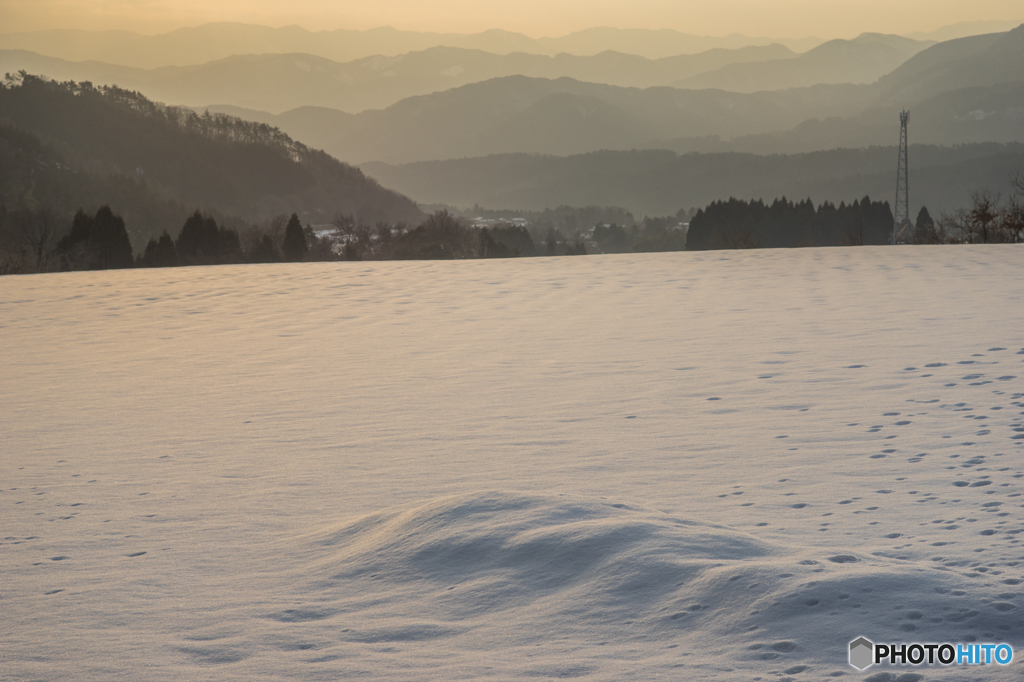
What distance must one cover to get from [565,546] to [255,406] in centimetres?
478

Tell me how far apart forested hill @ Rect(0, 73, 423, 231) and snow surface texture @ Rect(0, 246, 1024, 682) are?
118085 millimetres

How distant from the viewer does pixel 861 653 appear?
2.78 meters

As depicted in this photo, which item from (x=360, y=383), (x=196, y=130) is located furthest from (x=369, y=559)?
(x=196, y=130)

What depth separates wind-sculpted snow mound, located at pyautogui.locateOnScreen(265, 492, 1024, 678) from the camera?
290 centimetres

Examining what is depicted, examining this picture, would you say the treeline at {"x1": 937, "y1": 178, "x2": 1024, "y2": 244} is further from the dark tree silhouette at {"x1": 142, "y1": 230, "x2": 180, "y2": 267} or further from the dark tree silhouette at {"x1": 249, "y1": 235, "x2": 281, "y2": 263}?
the dark tree silhouette at {"x1": 142, "y1": 230, "x2": 180, "y2": 267}

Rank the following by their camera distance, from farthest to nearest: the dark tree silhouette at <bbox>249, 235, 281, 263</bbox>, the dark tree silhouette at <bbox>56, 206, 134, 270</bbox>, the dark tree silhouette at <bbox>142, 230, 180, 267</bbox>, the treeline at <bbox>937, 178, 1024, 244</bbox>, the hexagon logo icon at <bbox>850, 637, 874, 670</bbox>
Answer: the dark tree silhouette at <bbox>249, 235, 281, 263</bbox>, the dark tree silhouette at <bbox>142, 230, 180, 267</bbox>, the dark tree silhouette at <bbox>56, 206, 134, 270</bbox>, the treeline at <bbox>937, 178, 1024, 244</bbox>, the hexagon logo icon at <bbox>850, 637, 874, 670</bbox>

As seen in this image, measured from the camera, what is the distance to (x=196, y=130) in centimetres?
14488

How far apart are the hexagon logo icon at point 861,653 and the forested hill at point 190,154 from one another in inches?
4893

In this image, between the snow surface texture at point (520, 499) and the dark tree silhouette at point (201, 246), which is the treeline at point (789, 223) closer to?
the dark tree silhouette at point (201, 246)

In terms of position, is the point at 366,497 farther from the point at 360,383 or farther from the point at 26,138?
the point at 26,138

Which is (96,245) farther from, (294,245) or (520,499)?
(520,499)

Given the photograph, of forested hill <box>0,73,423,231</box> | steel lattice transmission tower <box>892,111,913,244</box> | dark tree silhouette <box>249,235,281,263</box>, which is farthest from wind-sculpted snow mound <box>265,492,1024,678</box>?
forested hill <box>0,73,423,231</box>

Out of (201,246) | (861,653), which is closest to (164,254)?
(201,246)

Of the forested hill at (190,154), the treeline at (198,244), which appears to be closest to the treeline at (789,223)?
the treeline at (198,244)
